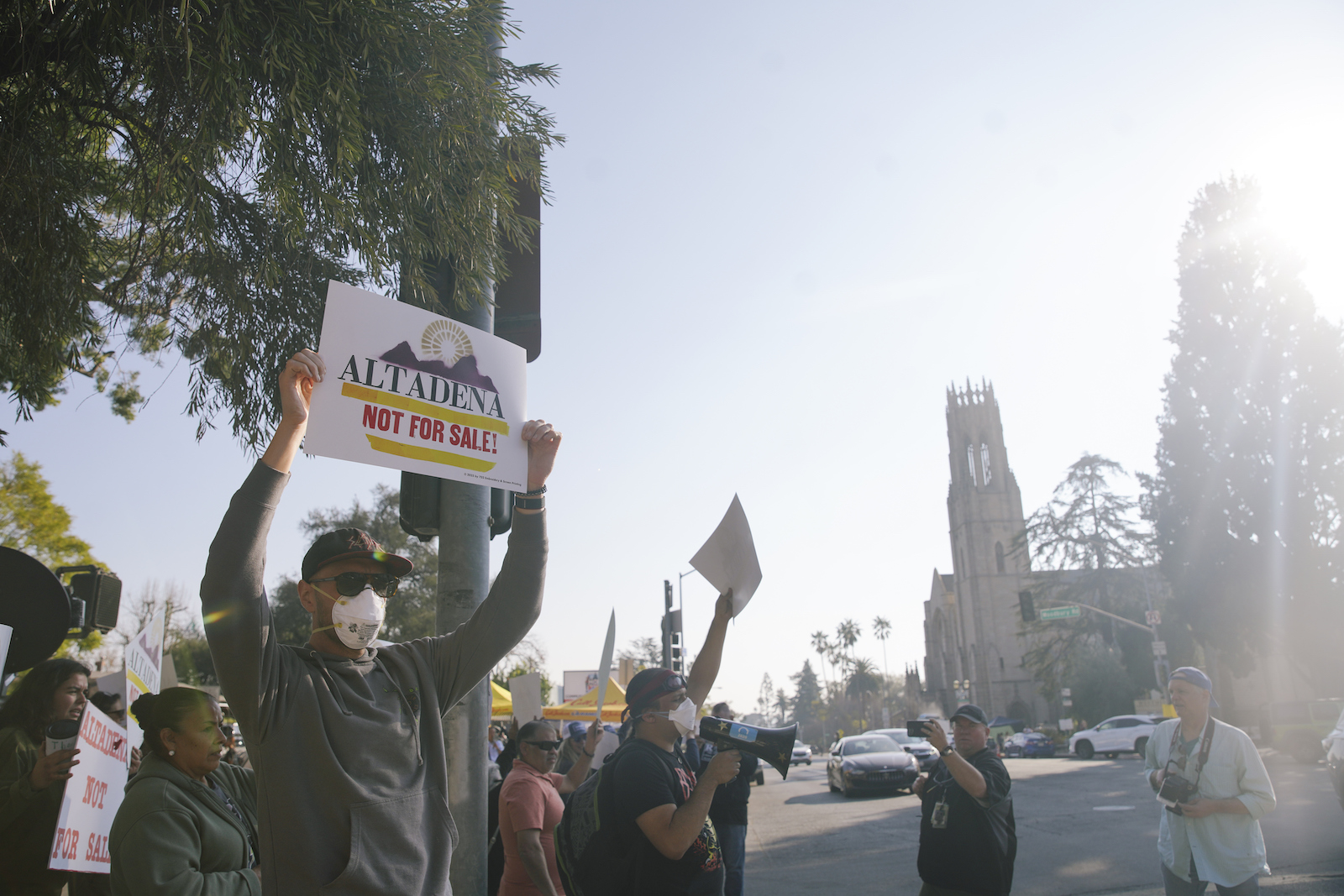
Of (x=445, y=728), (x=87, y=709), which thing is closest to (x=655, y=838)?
(x=445, y=728)

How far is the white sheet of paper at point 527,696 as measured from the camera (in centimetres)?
840

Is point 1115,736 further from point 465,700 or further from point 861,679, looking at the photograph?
point 861,679

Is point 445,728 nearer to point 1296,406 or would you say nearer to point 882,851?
point 882,851

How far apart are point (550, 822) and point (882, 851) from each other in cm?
773

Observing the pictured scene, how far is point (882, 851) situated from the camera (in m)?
10.6

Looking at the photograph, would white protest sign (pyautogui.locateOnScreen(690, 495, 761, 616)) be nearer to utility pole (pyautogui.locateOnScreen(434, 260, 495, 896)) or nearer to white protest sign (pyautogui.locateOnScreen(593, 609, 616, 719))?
utility pole (pyautogui.locateOnScreen(434, 260, 495, 896))

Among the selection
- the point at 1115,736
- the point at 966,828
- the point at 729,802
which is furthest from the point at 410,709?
the point at 1115,736

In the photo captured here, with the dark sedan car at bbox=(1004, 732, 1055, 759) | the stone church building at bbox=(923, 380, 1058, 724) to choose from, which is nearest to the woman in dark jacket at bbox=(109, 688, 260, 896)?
the dark sedan car at bbox=(1004, 732, 1055, 759)

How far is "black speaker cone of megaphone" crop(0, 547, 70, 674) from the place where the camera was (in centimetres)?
429

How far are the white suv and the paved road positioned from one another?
12795mm

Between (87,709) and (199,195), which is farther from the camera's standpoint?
(199,195)

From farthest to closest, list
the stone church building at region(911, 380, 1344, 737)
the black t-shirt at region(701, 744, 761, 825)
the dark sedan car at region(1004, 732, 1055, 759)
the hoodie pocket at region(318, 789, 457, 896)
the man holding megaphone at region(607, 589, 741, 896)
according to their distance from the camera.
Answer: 1. the stone church building at region(911, 380, 1344, 737)
2. the dark sedan car at region(1004, 732, 1055, 759)
3. the black t-shirt at region(701, 744, 761, 825)
4. the man holding megaphone at region(607, 589, 741, 896)
5. the hoodie pocket at region(318, 789, 457, 896)

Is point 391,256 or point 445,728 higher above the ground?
point 391,256

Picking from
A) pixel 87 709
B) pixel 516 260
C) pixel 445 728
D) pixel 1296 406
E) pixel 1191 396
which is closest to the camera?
pixel 87 709
